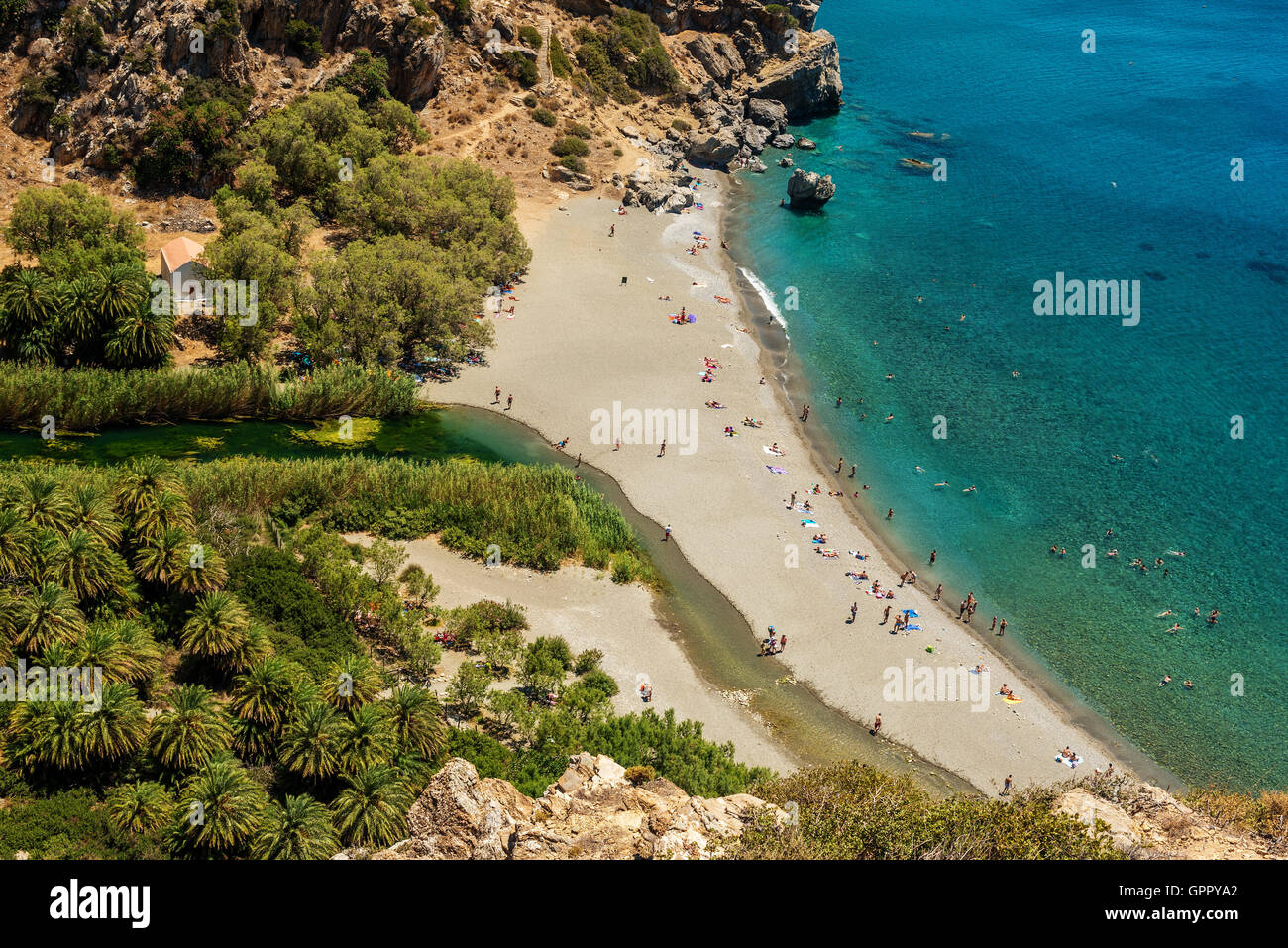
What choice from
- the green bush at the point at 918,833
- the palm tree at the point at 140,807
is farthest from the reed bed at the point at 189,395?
the green bush at the point at 918,833

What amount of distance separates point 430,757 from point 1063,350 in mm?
67252

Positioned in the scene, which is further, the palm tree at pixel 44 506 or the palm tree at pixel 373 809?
the palm tree at pixel 44 506

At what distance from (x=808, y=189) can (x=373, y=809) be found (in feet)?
281

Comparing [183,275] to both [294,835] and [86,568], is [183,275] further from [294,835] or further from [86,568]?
[294,835]

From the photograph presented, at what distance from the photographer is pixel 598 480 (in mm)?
61188

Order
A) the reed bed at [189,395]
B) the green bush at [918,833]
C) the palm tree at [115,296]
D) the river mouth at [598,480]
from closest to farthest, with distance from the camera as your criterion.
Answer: the green bush at [918,833] < the river mouth at [598,480] < the reed bed at [189,395] < the palm tree at [115,296]

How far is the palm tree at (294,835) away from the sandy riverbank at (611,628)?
12527 mm

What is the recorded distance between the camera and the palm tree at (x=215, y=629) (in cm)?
3925

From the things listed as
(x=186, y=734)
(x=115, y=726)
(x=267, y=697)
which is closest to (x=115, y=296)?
(x=267, y=697)


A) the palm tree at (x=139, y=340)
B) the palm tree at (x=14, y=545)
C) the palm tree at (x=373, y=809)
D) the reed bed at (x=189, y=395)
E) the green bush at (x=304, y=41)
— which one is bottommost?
the palm tree at (x=373, y=809)

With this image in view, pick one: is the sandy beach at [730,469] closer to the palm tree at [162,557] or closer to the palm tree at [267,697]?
the palm tree at [267,697]

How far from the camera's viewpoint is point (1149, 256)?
9881 centimetres
